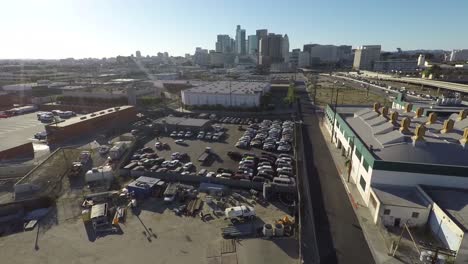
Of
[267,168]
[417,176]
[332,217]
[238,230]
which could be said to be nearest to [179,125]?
[267,168]

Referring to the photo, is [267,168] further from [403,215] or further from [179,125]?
[179,125]

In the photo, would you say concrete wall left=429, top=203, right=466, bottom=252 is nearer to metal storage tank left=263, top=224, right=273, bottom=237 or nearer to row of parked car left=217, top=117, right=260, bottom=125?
metal storage tank left=263, top=224, right=273, bottom=237

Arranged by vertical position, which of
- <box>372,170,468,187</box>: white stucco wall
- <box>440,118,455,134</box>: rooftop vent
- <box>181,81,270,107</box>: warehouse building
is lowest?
<box>372,170,468,187</box>: white stucco wall

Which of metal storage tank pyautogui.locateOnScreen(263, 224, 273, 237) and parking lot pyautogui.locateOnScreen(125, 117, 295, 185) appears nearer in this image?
metal storage tank pyautogui.locateOnScreen(263, 224, 273, 237)

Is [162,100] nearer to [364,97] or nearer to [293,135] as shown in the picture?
[293,135]

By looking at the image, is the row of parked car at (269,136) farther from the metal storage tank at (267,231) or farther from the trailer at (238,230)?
the metal storage tank at (267,231)

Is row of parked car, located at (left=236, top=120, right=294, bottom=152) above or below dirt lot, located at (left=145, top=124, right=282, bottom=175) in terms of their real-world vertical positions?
above

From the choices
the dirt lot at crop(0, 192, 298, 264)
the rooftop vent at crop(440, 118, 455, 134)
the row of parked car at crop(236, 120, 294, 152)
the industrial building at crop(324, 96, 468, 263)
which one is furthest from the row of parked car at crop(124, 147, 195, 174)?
the rooftop vent at crop(440, 118, 455, 134)

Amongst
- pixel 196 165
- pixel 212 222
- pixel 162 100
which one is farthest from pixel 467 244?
pixel 162 100
